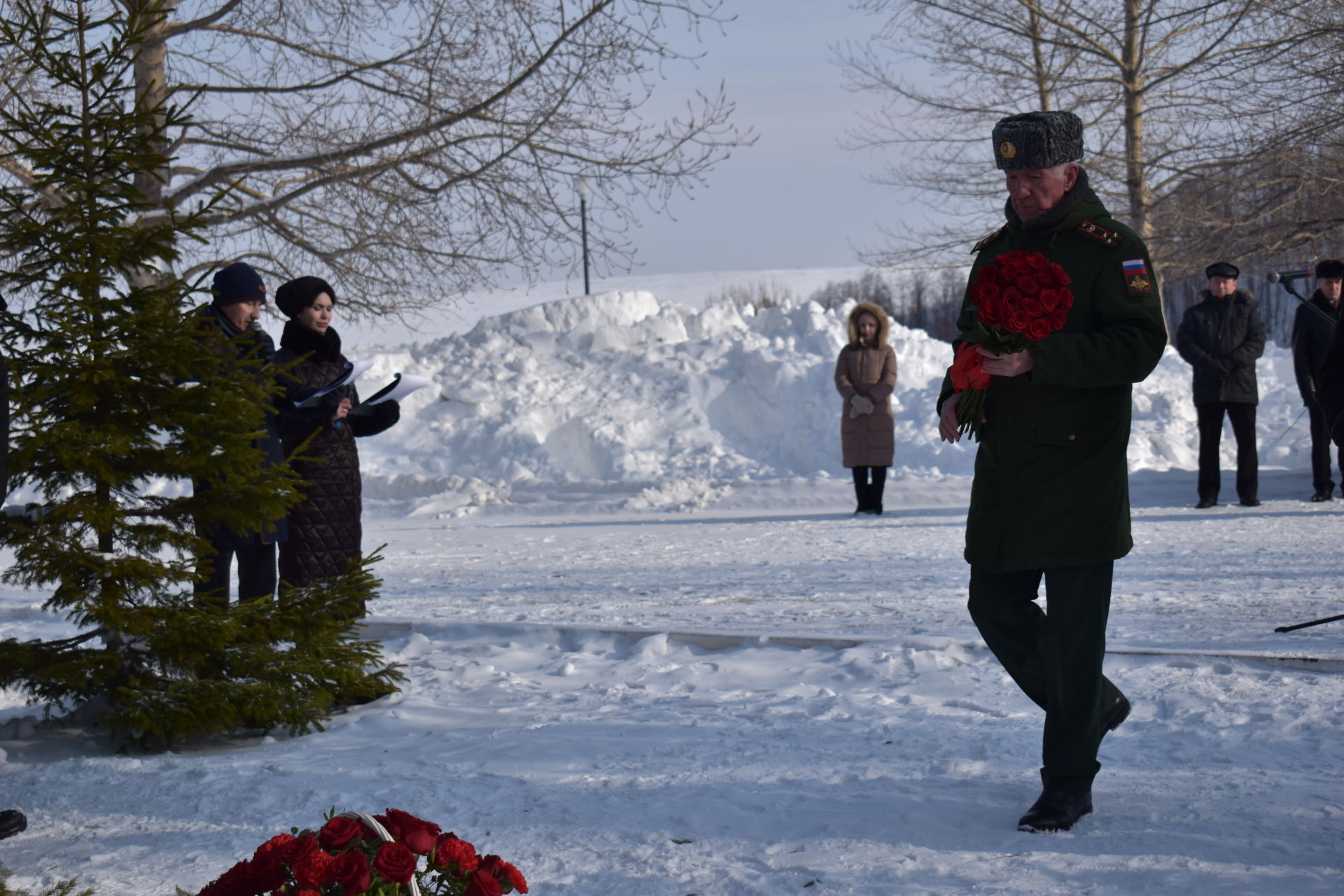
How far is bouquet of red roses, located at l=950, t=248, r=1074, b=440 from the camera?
3.24 m

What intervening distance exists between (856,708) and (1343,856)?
6.01ft

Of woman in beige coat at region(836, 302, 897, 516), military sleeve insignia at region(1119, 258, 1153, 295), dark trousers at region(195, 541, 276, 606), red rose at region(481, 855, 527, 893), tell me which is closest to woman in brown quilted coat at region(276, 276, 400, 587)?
dark trousers at region(195, 541, 276, 606)

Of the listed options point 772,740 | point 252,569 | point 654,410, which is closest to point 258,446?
point 252,569

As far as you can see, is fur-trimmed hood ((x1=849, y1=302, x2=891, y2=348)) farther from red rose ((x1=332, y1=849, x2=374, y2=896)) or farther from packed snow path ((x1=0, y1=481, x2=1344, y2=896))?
red rose ((x1=332, y1=849, x2=374, y2=896))

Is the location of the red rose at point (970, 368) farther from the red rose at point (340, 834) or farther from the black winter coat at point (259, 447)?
the black winter coat at point (259, 447)

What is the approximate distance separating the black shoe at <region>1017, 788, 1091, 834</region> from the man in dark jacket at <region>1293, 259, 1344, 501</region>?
6979mm

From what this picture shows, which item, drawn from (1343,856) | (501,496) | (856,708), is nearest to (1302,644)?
(856,708)

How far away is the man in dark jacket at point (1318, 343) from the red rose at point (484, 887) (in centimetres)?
867

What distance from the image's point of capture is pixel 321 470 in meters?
5.86

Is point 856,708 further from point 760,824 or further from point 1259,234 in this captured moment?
point 1259,234

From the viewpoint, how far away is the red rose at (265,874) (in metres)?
2.17

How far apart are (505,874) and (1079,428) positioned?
6.56 ft

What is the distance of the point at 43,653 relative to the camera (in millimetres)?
4457

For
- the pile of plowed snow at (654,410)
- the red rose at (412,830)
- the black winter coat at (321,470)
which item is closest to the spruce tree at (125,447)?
the black winter coat at (321,470)
